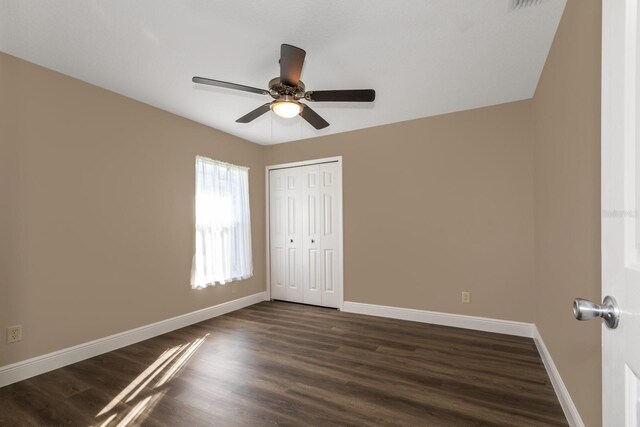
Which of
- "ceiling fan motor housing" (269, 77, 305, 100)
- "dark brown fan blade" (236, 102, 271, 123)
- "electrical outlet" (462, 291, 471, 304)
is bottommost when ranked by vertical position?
"electrical outlet" (462, 291, 471, 304)

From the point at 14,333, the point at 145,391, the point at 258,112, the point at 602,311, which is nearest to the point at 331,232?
the point at 258,112

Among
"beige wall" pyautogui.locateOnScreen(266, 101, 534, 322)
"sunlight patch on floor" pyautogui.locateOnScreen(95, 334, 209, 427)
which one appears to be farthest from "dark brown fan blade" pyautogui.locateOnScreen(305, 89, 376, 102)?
"sunlight patch on floor" pyautogui.locateOnScreen(95, 334, 209, 427)

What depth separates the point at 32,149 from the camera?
8.21ft

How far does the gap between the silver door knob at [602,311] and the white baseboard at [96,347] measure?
11.7 feet

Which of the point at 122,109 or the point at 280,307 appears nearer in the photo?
the point at 122,109

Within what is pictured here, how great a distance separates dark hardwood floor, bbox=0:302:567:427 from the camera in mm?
1947

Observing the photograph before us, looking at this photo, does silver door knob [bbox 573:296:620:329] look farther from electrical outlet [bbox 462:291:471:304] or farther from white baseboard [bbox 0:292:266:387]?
white baseboard [bbox 0:292:266:387]

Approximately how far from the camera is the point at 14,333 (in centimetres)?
237

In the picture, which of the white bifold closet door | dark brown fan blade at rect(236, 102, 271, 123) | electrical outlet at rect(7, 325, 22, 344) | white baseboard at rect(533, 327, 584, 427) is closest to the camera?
white baseboard at rect(533, 327, 584, 427)

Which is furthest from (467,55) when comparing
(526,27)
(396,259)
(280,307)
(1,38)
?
(280,307)

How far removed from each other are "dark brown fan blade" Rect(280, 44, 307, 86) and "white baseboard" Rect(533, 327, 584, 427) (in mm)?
2664

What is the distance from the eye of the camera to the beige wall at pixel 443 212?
10.9 ft

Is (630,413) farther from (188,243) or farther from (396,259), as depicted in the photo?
(188,243)

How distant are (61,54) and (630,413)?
3.65 metres
